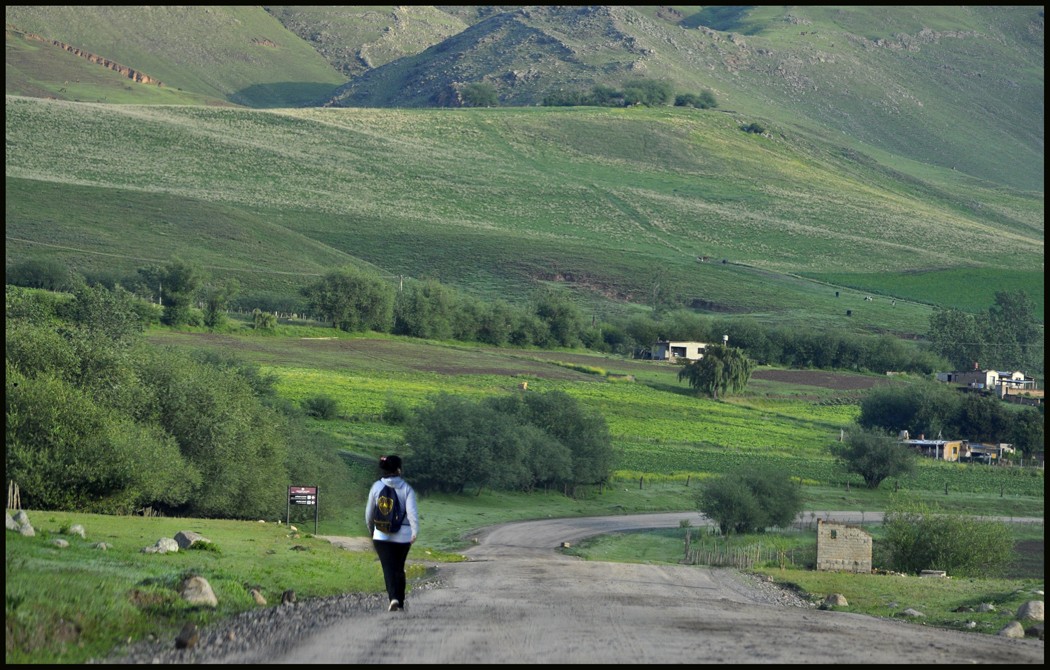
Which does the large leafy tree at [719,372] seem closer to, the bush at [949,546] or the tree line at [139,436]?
the tree line at [139,436]

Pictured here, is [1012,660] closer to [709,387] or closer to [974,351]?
[709,387]

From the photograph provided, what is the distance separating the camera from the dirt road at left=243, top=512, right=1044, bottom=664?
14.2 metres

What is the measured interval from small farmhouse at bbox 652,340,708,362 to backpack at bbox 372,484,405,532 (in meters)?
110

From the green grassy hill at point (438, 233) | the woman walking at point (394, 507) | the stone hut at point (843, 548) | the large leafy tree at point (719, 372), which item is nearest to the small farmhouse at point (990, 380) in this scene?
the green grassy hill at point (438, 233)

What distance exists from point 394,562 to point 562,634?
2.49m

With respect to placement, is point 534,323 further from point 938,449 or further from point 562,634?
point 562,634

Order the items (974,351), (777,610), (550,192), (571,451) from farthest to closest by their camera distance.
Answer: (550,192), (974,351), (571,451), (777,610)

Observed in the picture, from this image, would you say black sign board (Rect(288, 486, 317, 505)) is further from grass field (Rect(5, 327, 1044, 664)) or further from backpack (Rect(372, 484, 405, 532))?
backpack (Rect(372, 484, 405, 532))

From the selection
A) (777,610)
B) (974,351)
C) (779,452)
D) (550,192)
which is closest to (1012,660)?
(777,610)

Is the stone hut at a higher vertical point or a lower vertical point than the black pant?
lower

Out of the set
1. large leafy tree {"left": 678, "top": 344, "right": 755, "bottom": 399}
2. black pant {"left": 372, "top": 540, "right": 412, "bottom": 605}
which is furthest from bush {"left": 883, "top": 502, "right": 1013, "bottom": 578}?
large leafy tree {"left": 678, "top": 344, "right": 755, "bottom": 399}

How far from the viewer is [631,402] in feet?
304

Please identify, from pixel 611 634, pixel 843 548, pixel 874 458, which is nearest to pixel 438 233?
pixel 874 458

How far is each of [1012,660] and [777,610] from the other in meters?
6.99
